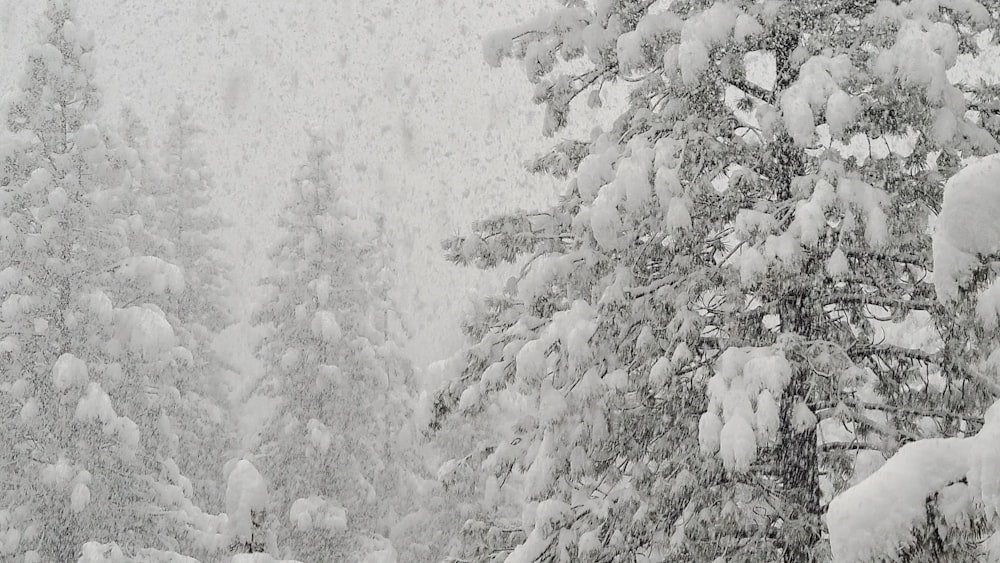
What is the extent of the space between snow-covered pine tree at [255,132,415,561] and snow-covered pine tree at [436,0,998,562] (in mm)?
11106

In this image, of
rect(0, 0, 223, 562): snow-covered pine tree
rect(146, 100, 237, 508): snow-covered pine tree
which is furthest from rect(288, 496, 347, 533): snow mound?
rect(146, 100, 237, 508): snow-covered pine tree

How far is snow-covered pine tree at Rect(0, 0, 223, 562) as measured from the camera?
1298cm

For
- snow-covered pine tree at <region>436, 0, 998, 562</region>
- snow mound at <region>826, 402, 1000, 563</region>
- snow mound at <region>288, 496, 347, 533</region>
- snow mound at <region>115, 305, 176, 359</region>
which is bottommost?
snow mound at <region>288, 496, 347, 533</region>

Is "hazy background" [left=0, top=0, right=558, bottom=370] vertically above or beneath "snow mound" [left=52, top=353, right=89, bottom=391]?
beneath

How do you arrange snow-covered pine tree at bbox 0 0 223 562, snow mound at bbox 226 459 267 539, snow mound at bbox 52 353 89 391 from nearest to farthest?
1. snow mound at bbox 226 459 267 539
2. snow mound at bbox 52 353 89 391
3. snow-covered pine tree at bbox 0 0 223 562

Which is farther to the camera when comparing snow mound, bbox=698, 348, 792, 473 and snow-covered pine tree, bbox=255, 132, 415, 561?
snow-covered pine tree, bbox=255, 132, 415, 561

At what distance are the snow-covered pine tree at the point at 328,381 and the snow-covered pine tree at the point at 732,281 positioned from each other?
36.4ft

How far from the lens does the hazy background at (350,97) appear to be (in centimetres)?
8162

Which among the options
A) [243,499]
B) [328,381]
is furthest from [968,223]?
[328,381]

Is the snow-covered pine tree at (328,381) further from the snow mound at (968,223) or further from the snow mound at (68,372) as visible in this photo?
the snow mound at (968,223)

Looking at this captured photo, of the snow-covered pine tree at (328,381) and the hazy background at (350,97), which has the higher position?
the snow-covered pine tree at (328,381)

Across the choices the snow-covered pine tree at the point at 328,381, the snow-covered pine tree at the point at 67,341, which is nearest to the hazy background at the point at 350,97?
the snow-covered pine tree at the point at 328,381

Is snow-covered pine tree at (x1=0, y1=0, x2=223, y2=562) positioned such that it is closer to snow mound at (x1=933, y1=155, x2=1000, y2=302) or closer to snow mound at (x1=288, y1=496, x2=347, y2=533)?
snow mound at (x1=288, y1=496, x2=347, y2=533)

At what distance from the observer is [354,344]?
1881 centimetres
